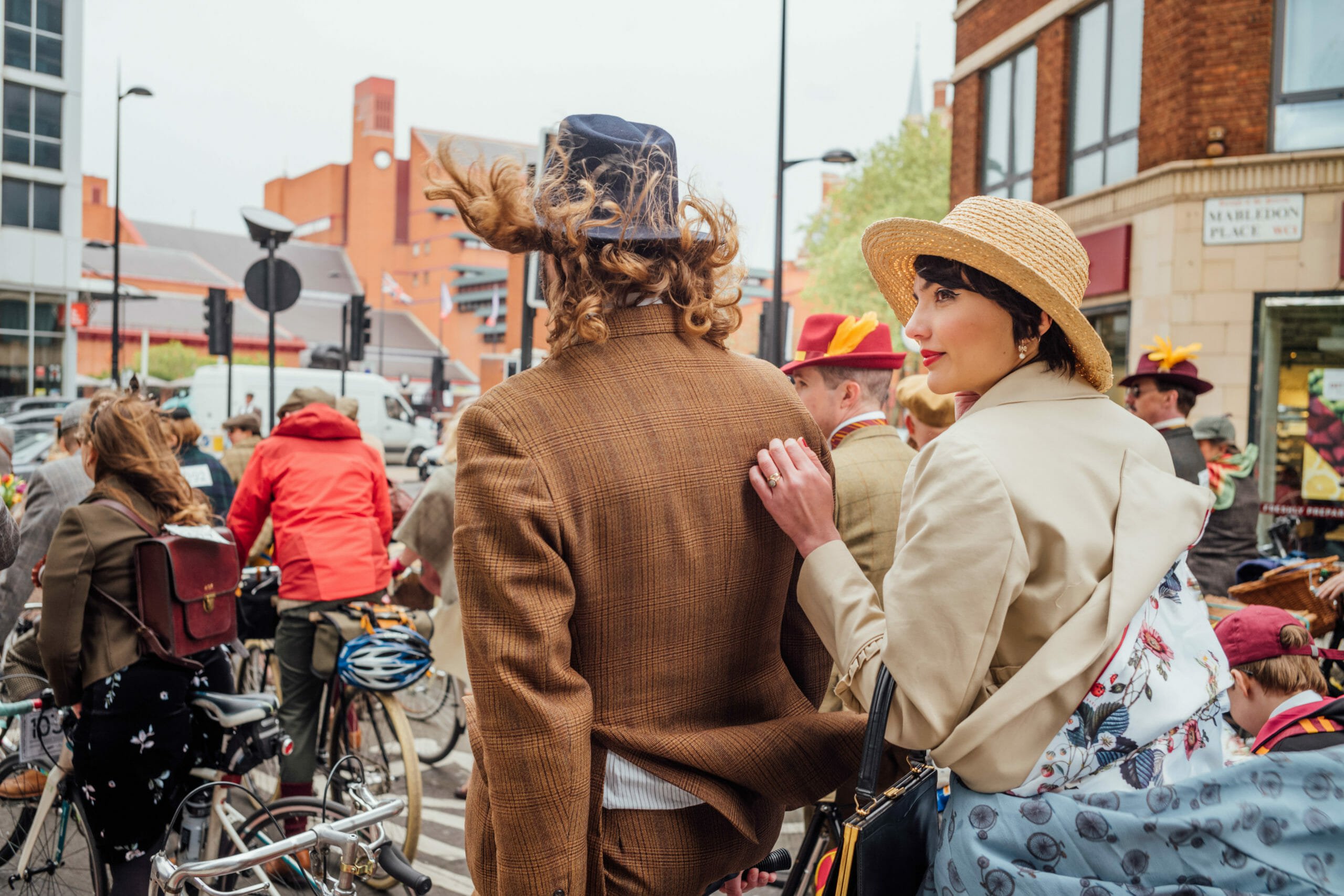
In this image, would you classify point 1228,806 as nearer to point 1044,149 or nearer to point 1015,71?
point 1044,149

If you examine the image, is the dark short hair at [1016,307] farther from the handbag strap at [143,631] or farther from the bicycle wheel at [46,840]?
the bicycle wheel at [46,840]

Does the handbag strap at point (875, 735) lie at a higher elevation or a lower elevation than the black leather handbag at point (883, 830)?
higher

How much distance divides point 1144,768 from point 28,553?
5042 millimetres

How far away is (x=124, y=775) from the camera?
10.8 ft

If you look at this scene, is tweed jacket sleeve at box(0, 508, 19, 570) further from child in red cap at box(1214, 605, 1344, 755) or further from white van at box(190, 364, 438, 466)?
white van at box(190, 364, 438, 466)

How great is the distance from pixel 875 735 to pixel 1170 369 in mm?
4889

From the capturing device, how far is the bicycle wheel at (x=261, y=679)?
18.0 feet

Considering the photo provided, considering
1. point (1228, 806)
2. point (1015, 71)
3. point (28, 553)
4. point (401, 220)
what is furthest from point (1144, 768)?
point (401, 220)

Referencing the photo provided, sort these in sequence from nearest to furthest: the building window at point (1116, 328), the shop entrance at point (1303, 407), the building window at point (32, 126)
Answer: the shop entrance at point (1303, 407), the building window at point (1116, 328), the building window at point (32, 126)

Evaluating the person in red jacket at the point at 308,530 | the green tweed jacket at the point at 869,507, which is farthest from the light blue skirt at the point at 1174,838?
the person in red jacket at the point at 308,530

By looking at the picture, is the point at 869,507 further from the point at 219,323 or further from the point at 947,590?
the point at 219,323

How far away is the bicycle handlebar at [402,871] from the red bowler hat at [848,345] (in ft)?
6.12

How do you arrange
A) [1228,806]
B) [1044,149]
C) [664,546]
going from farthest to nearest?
[1044,149] → [664,546] → [1228,806]

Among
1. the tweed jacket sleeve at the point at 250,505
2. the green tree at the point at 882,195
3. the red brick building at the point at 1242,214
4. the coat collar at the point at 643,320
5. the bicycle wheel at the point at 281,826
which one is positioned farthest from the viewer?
the green tree at the point at 882,195
